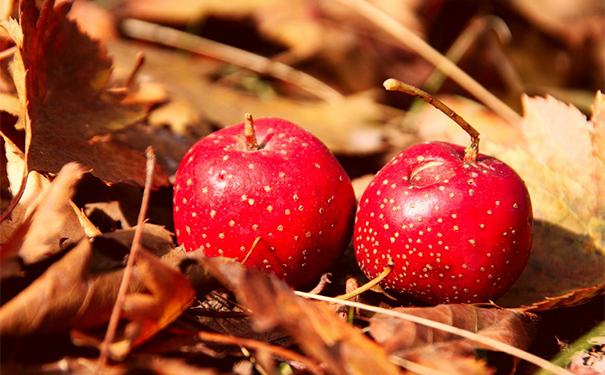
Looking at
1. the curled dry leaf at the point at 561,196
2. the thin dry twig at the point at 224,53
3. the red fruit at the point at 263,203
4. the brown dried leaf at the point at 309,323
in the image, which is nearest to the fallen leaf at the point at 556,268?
the curled dry leaf at the point at 561,196

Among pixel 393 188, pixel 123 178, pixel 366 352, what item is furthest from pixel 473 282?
pixel 123 178

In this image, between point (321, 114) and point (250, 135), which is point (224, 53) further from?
point (250, 135)

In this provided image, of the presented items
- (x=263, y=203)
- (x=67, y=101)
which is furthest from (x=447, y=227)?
(x=67, y=101)

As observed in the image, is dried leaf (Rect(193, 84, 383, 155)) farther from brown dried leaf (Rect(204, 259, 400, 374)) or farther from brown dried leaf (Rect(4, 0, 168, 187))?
brown dried leaf (Rect(204, 259, 400, 374))

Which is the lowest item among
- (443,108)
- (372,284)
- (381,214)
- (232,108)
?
(232,108)

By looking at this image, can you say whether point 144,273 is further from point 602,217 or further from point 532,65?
point 532,65

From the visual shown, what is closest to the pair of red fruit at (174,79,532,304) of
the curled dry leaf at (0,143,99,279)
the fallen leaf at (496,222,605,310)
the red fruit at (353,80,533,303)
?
the red fruit at (353,80,533,303)

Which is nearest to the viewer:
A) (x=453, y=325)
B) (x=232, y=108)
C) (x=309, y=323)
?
(x=309, y=323)
